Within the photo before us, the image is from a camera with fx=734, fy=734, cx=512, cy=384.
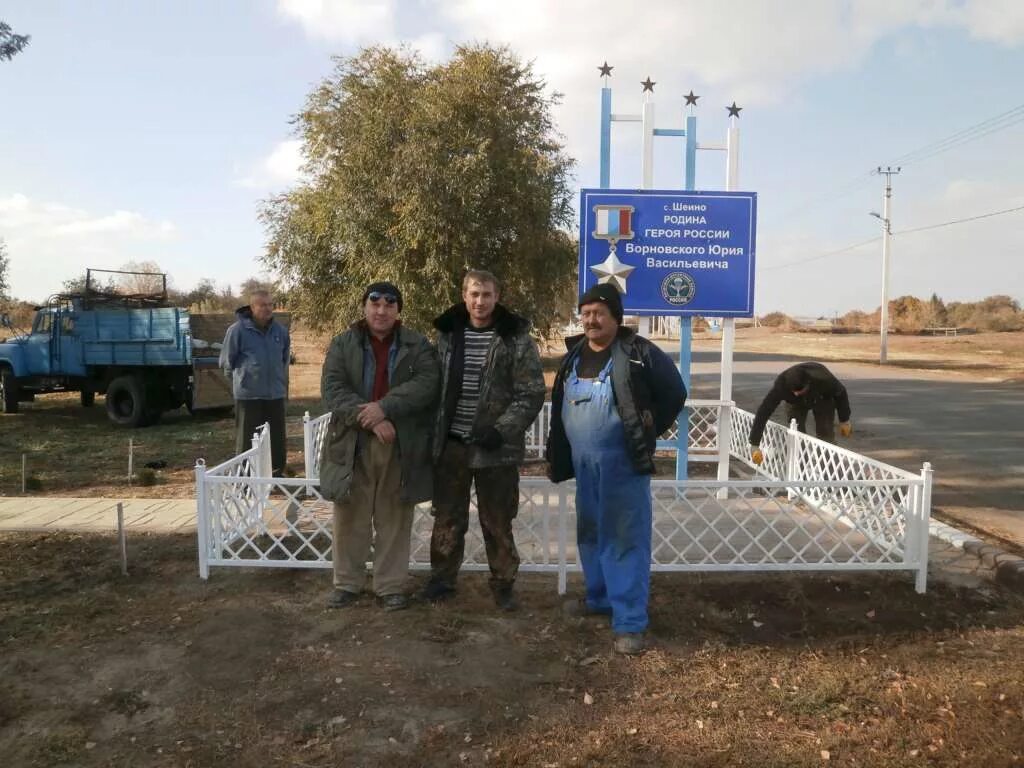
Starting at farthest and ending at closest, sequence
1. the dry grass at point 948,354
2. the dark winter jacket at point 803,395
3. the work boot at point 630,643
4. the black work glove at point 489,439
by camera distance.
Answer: the dry grass at point 948,354, the dark winter jacket at point 803,395, the black work glove at point 489,439, the work boot at point 630,643

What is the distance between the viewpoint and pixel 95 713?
3.04 m

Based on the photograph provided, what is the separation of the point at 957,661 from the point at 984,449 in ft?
26.4

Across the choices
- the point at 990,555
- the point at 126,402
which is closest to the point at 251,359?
the point at 990,555

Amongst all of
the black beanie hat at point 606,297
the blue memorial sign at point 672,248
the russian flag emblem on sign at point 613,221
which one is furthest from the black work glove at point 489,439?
the russian flag emblem on sign at point 613,221

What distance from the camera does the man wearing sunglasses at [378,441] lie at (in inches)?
157

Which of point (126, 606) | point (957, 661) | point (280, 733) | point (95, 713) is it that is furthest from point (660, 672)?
point (126, 606)

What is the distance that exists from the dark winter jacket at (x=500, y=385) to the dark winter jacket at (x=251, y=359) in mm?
2798

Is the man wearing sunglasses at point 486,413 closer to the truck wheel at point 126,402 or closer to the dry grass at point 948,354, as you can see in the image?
the truck wheel at point 126,402

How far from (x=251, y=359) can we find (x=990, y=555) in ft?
18.8

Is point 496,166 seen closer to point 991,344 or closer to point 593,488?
point 593,488

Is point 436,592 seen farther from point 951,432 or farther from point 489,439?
point 951,432

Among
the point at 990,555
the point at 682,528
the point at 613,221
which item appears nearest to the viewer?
the point at 682,528

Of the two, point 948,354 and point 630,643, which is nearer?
point 630,643

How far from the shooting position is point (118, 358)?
1227 centimetres
